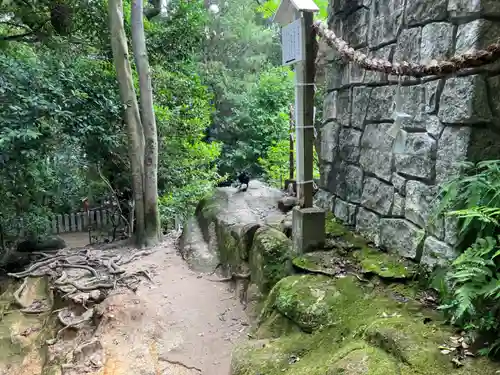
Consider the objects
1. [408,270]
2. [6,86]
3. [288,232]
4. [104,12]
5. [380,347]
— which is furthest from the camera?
[104,12]

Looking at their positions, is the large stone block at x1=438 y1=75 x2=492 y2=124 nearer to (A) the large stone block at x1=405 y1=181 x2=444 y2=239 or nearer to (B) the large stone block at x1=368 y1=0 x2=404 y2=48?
(A) the large stone block at x1=405 y1=181 x2=444 y2=239

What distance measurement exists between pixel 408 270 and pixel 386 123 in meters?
1.11

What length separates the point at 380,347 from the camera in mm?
1893

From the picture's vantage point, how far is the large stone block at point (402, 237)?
8.57ft

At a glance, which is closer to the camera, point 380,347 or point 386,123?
point 380,347

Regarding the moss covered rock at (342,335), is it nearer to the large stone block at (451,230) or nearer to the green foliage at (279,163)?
the large stone block at (451,230)

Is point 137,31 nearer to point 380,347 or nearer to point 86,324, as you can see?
point 86,324

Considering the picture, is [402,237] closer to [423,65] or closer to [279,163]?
[423,65]

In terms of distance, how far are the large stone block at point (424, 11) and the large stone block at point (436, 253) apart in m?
1.33

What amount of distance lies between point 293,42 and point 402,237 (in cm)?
169

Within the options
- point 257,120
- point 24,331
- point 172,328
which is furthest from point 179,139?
point 172,328

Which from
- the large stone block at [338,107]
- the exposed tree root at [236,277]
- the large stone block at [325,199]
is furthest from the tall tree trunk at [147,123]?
the large stone block at [338,107]

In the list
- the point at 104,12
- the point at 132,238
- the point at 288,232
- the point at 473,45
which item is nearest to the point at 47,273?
the point at 132,238

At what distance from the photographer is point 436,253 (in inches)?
92.7
